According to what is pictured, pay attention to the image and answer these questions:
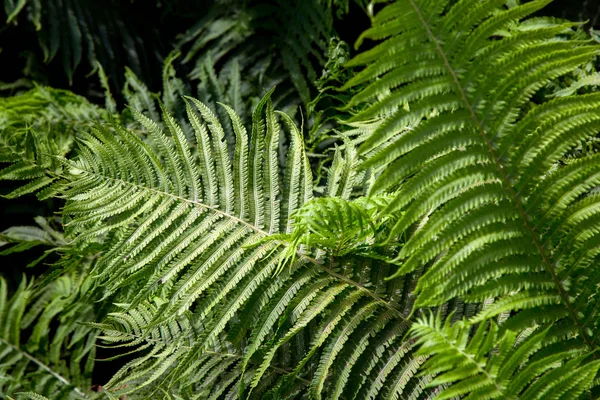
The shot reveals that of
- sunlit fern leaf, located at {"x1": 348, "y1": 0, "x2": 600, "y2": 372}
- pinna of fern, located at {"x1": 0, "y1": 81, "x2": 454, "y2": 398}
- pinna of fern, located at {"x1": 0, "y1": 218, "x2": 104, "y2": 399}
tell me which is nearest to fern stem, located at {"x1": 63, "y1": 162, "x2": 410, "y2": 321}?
pinna of fern, located at {"x1": 0, "y1": 81, "x2": 454, "y2": 398}

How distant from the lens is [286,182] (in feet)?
3.64

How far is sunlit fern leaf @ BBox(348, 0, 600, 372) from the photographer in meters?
0.79

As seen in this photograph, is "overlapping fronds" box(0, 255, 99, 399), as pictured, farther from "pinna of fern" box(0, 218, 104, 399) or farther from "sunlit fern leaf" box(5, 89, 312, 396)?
"sunlit fern leaf" box(5, 89, 312, 396)

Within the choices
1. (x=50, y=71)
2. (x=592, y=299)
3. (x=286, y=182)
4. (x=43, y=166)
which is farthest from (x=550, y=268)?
(x=50, y=71)

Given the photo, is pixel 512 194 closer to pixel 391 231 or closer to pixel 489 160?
pixel 489 160

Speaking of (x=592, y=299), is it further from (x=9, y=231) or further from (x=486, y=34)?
(x=9, y=231)

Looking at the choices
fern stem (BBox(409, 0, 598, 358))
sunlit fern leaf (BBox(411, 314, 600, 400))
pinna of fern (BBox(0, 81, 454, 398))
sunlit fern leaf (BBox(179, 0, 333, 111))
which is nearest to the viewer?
sunlit fern leaf (BBox(411, 314, 600, 400))

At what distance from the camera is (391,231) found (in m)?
0.82

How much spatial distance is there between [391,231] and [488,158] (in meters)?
0.19

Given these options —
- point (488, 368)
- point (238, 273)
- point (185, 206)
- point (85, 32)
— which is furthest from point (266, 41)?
point (488, 368)

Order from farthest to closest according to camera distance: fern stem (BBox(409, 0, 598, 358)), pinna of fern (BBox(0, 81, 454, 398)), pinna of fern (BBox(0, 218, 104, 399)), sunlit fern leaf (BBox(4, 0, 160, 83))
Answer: sunlit fern leaf (BBox(4, 0, 160, 83))
pinna of fern (BBox(0, 218, 104, 399))
pinna of fern (BBox(0, 81, 454, 398))
fern stem (BBox(409, 0, 598, 358))

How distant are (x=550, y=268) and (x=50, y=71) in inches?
93.7

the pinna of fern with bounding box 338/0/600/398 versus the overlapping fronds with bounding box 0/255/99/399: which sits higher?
the pinna of fern with bounding box 338/0/600/398

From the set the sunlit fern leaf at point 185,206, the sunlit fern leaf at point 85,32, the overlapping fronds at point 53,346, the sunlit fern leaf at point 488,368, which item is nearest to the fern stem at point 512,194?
the sunlit fern leaf at point 488,368
